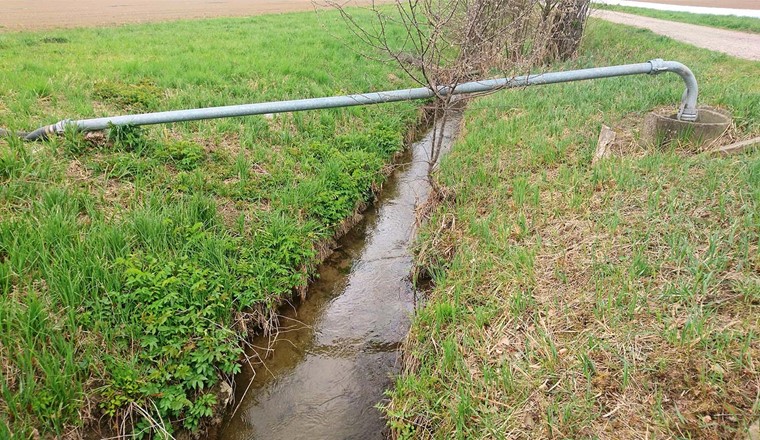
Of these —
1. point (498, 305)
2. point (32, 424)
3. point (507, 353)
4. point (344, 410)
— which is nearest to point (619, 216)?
point (498, 305)

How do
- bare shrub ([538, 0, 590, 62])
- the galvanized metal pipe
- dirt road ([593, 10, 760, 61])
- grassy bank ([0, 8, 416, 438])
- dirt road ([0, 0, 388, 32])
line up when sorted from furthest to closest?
1. dirt road ([0, 0, 388, 32])
2. dirt road ([593, 10, 760, 61])
3. bare shrub ([538, 0, 590, 62])
4. the galvanized metal pipe
5. grassy bank ([0, 8, 416, 438])

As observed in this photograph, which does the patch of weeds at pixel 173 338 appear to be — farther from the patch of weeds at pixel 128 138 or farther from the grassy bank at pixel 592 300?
the patch of weeds at pixel 128 138

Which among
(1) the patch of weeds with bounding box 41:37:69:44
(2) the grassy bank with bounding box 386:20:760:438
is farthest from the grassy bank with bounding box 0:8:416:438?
(1) the patch of weeds with bounding box 41:37:69:44

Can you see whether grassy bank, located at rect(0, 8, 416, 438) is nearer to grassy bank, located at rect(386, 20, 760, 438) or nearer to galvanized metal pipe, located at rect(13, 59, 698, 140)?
galvanized metal pipe, located at rect(13, 59, 698, 140)

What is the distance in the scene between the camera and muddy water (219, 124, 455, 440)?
382 cm

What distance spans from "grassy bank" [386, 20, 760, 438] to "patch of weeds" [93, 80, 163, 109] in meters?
5.36

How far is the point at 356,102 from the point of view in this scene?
526cm

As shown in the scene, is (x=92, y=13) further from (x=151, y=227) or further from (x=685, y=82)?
(x=685, y=82)

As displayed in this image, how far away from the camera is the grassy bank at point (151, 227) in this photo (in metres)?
3.31

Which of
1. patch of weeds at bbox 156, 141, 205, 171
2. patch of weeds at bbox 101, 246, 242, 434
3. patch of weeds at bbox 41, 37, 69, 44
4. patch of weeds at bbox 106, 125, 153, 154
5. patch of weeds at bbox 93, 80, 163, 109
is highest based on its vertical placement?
patch of weeds at bbox 41, 37, 69, 44

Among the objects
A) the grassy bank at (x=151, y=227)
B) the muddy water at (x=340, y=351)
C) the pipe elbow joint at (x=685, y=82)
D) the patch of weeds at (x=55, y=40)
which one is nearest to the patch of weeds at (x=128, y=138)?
the grassy bank at (x=151, y=227)

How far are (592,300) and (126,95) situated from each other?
772 centimetres

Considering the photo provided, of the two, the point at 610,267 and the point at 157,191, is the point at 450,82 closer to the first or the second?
the point at 610,267

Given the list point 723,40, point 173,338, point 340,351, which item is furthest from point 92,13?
point 723,40
